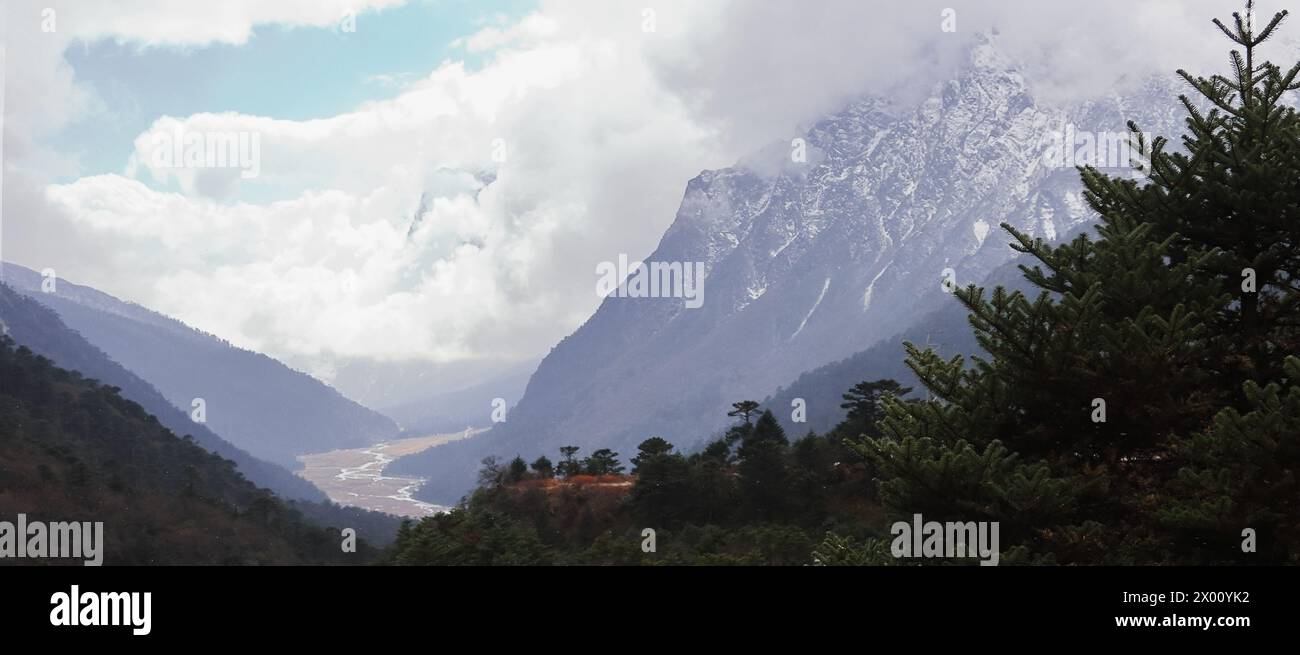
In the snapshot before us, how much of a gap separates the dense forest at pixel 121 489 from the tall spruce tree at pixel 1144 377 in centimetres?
10167

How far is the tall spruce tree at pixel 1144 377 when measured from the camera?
13.9 meters

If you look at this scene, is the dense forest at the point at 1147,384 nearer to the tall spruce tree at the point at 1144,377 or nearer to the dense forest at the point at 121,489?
the tall spruce tree at the point at 1144,377

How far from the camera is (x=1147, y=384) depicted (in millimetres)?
14680

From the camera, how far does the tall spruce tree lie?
1387cm

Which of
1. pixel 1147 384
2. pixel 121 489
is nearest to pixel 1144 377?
pixel 1147 384

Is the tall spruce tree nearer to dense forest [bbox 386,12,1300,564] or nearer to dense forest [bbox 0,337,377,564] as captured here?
dense forest [bbox 386,12,1300,564]

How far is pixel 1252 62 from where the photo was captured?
668 inches

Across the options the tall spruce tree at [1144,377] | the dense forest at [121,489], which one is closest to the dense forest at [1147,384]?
the tall spruce tree at [1144,377]

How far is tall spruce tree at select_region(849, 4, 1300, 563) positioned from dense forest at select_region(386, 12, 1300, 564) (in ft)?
0.11

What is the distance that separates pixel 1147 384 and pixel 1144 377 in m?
0.13

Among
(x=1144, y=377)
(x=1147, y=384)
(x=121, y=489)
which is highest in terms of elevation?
(x=1144, y=377)

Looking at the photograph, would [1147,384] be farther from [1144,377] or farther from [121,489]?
[121,489]
